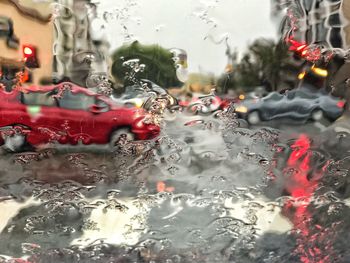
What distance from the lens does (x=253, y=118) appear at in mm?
879

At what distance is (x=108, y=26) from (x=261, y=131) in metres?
0.36

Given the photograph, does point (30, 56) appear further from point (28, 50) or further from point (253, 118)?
point (253, 118)

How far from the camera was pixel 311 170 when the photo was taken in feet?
3.10

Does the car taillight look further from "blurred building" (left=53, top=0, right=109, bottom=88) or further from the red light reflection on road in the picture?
"blurred building" (left=53, top=0, right=109, bottom=88)

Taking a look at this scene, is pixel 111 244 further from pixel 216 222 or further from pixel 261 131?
pixel 261 131

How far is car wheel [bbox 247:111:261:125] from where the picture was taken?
874 mm

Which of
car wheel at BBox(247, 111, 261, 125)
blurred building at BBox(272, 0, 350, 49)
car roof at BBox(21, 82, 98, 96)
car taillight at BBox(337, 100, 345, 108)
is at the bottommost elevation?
car wheel at BBox(247, 111, 261, 125)

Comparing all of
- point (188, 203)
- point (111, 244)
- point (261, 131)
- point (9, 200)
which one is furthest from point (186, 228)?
point (9, 200)

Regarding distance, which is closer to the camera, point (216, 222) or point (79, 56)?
point (79, 56)

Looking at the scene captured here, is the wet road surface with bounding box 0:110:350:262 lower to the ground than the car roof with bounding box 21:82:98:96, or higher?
lower

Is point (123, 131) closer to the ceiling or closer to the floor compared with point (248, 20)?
closer to the floor

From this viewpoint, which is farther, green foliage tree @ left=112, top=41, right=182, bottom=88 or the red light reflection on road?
the red light reflection on road

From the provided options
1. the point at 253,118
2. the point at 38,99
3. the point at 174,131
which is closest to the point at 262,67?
the point at 253,118

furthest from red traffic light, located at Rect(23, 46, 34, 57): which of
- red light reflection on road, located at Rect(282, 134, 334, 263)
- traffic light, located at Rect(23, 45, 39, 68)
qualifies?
red light reflection on road, located at Rect(282, 134, 334, 263)
